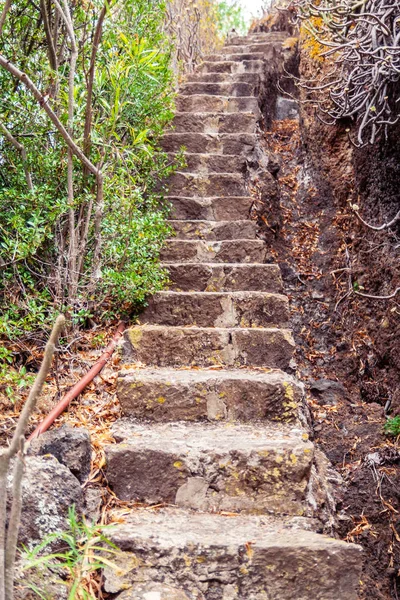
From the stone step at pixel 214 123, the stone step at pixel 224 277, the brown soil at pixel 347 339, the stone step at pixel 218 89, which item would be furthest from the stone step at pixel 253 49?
the stone step at pixel 224 277

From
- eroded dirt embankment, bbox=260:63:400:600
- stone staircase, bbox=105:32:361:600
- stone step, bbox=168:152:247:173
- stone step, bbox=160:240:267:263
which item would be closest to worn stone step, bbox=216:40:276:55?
eroded dirt embankment, bbox=260:63:400:600

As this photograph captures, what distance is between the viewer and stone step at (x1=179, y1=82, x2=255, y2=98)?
5492mm

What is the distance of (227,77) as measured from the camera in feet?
19.1

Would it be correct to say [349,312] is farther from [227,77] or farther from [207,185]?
[227,77]

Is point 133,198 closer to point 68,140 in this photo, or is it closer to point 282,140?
point 68,140

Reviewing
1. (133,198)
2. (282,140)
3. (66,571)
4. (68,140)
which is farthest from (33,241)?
(282,140)

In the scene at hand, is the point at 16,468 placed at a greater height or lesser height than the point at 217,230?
greater

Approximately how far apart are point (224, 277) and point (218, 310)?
1.12ft

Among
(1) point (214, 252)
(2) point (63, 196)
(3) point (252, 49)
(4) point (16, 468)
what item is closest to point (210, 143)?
(1) point (214, 252)

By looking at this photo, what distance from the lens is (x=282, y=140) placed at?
17.9 feet

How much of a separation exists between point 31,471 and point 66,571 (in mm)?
305

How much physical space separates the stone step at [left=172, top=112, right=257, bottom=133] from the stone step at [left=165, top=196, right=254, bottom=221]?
128 cm

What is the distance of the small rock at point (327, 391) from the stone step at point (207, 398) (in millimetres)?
802


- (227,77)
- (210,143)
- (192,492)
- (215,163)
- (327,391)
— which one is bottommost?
(327,391)
